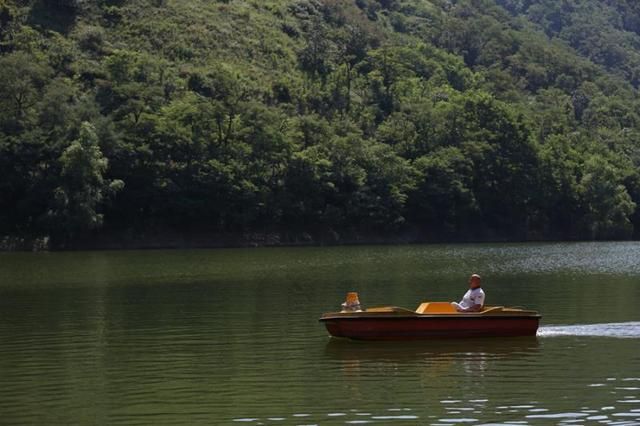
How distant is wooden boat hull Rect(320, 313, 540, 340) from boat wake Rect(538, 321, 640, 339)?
2.30 metres

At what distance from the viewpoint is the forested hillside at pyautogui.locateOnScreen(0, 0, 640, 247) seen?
109125mm

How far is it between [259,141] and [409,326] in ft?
293

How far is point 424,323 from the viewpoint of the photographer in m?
33.7

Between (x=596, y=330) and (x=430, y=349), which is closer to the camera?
(x=430, y=349)

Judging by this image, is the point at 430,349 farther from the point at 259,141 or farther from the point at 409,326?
the point at 259,141

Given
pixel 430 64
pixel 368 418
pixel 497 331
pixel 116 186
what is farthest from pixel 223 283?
pixel 430 64

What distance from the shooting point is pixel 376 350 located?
107ft

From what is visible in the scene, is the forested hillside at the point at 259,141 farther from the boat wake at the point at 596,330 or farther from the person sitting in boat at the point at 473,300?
the person sitting in boat at the point at 473,300

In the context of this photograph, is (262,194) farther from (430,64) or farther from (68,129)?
(430,64)

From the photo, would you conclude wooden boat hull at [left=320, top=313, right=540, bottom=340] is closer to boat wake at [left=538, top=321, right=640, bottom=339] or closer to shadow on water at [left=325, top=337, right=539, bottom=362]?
shadow on water at [left=325, top=337, right=539, bottom=362]

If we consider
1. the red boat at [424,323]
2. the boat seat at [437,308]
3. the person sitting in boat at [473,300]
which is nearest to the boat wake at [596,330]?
the red boat at [424,323]

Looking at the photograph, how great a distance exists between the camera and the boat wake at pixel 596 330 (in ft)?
115

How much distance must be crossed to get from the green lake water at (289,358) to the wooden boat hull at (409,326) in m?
0.33

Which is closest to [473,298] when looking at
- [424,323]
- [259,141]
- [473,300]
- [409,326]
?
[473,300]
